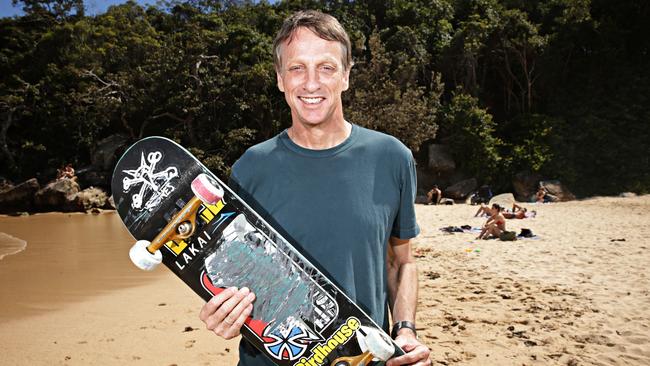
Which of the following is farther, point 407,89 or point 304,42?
point 407,89

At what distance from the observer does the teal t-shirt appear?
3.97 feet

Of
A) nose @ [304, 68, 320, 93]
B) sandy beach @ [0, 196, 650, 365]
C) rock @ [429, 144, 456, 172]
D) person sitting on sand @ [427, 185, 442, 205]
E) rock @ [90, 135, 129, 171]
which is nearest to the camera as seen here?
nose @ [304, 68, 320, 93]

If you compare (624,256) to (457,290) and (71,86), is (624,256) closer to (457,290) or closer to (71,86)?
(457,290)

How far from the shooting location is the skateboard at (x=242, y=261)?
1.31 m

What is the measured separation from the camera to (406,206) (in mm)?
1330

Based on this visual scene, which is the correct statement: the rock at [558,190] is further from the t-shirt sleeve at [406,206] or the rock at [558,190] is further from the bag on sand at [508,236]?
the t-shirt sleeve at [406,206]

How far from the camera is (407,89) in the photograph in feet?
55.0

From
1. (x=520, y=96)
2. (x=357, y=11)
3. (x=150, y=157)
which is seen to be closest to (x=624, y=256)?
(x=150, y=157)

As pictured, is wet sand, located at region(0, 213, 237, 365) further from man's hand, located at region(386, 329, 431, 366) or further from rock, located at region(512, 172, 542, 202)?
rock, located at region(512, 172, 542, 202)

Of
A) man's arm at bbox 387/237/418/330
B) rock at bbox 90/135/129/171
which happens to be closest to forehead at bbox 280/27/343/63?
man's arm at bbox 387/237/418/330

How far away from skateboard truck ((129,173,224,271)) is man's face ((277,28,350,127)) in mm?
412

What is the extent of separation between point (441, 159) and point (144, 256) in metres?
17.2

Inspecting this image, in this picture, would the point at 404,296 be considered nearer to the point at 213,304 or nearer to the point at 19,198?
the point at 213,304

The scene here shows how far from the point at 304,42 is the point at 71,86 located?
21528 millimetres
